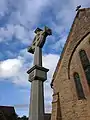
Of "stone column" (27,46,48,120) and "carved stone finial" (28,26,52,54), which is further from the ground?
"carved stone finial" (28,26,52,54)

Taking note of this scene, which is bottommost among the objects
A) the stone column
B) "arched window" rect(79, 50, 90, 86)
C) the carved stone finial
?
the stone column

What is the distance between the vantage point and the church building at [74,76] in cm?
1338

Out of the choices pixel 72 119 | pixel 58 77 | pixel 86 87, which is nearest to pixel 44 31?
pixel 86 87

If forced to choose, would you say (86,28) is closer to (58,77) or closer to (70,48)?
(70,48)

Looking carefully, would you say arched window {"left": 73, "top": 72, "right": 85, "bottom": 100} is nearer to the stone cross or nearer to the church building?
the church building

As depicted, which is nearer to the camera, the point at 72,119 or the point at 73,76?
the point at 72,119

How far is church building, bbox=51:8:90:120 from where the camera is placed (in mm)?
13375

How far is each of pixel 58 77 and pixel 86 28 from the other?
5.04m

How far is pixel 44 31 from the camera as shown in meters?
6.18

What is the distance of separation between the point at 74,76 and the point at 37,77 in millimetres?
9868

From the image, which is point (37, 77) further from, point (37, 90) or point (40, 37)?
point (40, 37)

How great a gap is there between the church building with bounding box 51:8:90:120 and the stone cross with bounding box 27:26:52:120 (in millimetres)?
7871

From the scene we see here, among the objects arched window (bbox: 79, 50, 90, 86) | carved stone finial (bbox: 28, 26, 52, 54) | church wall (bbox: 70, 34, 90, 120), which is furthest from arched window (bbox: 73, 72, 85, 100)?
carved stone finial (bbox: 28, 26, 52, 54)

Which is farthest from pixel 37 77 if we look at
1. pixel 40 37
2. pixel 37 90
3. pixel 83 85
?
pixel 83 85
